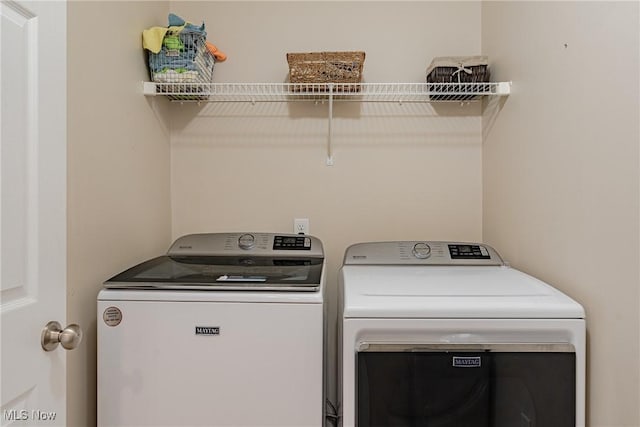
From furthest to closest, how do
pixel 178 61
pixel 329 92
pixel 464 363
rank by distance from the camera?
pixel 329 92, pixel 178 61, pixel 464 363

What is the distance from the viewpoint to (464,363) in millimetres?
1128

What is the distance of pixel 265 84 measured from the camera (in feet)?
6.09

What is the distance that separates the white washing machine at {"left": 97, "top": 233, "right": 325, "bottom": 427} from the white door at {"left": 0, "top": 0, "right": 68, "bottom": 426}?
27 centimetres

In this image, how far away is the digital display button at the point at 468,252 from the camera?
5.55 feet

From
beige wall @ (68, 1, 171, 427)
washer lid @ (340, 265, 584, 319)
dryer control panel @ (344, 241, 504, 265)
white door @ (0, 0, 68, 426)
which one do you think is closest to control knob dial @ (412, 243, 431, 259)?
dryer control panel @ (344, 241, 504, 265)

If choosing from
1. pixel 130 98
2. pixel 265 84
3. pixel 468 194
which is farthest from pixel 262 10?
pixel 468 194

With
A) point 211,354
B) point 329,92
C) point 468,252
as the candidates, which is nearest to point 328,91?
point 329,92

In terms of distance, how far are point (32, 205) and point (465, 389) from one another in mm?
1130

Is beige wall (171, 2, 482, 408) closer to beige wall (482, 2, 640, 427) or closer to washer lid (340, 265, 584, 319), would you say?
beige wall (482, 2, 640, 427)

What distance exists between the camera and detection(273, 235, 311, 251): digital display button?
177cm

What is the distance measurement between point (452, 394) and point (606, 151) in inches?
29.3

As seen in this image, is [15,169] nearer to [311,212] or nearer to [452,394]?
[452,394]

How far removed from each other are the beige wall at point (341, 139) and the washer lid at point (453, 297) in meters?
0.55

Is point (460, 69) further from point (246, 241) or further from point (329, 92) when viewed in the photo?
point (246, 241)
